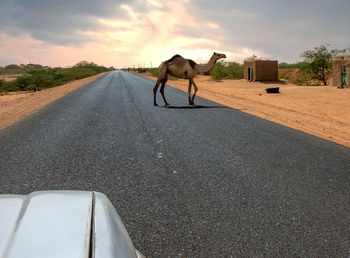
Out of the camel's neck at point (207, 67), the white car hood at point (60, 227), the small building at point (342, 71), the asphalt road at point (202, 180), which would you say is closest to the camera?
the white car hood at point (60, 227)

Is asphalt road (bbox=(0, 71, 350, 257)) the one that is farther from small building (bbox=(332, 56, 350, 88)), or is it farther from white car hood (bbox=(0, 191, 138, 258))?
small building (bbox=(332, 56, 350, 88))

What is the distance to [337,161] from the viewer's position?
5.72 metres

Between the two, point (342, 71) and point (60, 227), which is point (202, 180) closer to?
point (60, 227)

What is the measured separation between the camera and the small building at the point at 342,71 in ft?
74.2

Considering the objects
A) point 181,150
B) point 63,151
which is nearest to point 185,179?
point 181,150

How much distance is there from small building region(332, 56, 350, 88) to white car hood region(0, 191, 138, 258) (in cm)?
2474

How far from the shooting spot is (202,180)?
4770mm

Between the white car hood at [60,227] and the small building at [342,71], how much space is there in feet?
81.2

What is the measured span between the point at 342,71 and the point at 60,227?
25.8 meters

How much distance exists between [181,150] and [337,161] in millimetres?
2824

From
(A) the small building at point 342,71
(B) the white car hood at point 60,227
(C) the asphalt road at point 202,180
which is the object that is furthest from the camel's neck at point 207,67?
(A) the small building at point 342,71

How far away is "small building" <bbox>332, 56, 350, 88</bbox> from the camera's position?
22.6m

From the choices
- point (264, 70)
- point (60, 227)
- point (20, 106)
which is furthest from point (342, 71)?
point (60, 227)

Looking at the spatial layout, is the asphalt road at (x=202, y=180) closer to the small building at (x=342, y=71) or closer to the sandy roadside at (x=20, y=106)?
the sandy roadside at (x=20, y=106)
